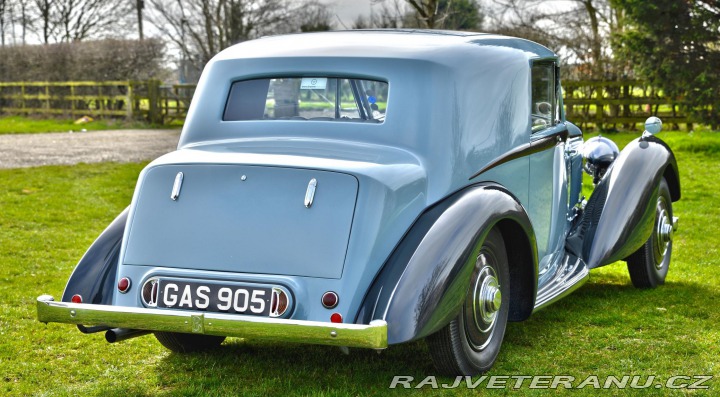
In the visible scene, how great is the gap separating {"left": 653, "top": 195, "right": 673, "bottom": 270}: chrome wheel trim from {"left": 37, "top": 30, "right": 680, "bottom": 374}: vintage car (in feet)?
3.91

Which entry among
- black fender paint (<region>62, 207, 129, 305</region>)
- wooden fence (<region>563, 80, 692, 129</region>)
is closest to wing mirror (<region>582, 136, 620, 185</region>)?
black fender paint (<region>62, 207, 129, 305</region>)

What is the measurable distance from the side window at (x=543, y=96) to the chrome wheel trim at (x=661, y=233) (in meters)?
1.36

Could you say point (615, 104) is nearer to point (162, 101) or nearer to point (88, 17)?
point (162, 101)

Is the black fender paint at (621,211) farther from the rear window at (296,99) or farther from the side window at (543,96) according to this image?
the rear window at (296,99)

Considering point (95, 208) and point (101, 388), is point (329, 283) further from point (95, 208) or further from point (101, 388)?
point (95, 208)

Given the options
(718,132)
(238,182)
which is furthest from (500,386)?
(718,132)

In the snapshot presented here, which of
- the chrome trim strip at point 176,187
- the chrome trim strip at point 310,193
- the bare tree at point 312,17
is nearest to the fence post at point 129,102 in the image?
the bare tree at point 312,17

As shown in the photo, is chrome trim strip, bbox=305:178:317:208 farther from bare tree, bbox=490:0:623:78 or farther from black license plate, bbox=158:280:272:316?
bare tree, bbox=490:0:623:78

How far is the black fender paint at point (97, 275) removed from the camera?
4473mm

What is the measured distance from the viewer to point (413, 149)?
456 cm

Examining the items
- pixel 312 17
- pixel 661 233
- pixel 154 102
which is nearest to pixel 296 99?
pixel 661 233

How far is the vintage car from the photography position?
4043 mm

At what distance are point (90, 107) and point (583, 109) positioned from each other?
46.3 feet

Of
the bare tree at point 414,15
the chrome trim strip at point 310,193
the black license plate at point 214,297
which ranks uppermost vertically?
the bare tree at point 414,15
